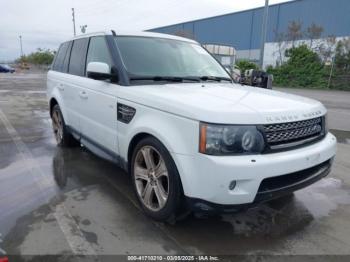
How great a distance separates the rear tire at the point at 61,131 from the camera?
228 inches

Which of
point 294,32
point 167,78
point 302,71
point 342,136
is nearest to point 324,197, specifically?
point 167,78

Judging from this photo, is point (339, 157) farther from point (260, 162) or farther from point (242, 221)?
point (260, 162)

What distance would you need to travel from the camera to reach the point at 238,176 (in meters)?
2.73

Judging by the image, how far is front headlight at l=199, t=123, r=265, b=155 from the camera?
278 cm

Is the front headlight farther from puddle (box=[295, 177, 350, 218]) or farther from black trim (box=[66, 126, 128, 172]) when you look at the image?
puddle (box=[295, 177, 350, 218])

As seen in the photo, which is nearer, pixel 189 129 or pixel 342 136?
pixel 189 129

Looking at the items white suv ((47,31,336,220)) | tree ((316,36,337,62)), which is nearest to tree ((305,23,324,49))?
tree ((316,36,337,62))

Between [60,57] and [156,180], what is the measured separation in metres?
3.86

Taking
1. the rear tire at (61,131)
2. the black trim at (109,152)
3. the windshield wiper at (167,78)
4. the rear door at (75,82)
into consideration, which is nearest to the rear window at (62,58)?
the rear door at (75,82)

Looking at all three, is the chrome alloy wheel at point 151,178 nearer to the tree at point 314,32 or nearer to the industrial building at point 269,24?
the tree at point 314,32

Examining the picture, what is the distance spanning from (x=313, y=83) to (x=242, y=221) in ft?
93.2

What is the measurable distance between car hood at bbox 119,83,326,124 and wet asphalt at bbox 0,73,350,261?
3.76ft

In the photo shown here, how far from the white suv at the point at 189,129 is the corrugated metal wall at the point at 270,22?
42.6 m

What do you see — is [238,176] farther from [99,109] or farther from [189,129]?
[99,109]
